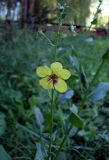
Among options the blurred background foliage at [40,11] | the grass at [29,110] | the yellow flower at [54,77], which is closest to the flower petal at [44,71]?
the yellow flower at [54,77]

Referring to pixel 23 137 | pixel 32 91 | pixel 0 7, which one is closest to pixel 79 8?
pixel 0 7

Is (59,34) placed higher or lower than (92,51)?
higher

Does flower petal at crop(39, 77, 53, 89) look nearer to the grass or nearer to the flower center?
the flower center

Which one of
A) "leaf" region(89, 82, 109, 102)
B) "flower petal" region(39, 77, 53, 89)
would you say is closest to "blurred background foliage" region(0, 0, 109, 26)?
"leaf" region(89, 82, 109, 102)

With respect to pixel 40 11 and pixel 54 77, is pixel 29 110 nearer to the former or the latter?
pixel 54 77

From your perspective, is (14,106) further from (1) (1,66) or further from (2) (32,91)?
(1) (1,66)

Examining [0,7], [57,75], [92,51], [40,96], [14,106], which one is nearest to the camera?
[57,75]
